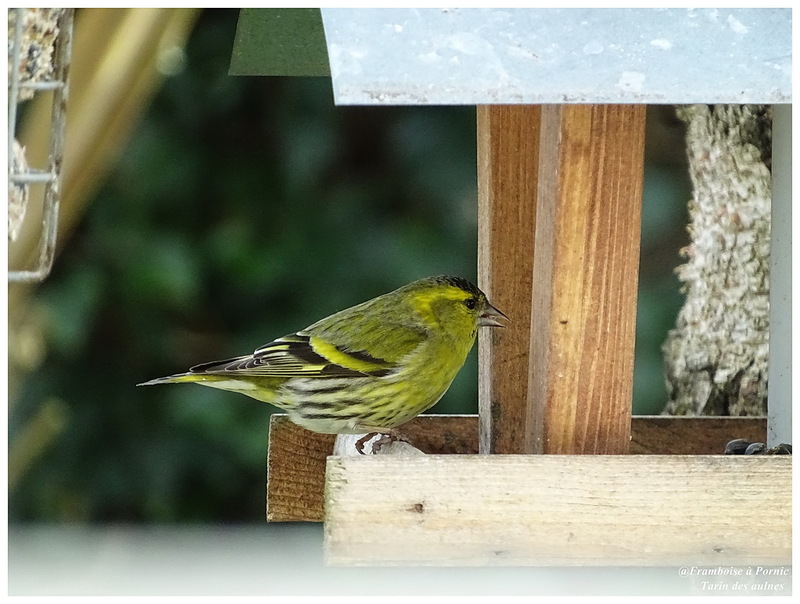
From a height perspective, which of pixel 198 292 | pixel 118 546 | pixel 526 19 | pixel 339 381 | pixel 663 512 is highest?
pixel 526 19

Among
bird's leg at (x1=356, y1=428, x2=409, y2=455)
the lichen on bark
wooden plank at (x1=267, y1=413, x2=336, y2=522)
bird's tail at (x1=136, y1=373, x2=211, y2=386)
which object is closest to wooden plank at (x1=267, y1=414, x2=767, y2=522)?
wooden plank at (x1=267, y1=413, x2=336, y2=522)

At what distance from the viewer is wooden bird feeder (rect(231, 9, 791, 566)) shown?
1.63 meters

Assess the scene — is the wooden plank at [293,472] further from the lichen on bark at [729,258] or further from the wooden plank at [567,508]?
the lichen on bark at [729,258]

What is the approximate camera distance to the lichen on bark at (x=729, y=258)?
299 centimetres

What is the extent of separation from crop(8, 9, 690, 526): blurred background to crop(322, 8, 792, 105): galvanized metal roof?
1.90m

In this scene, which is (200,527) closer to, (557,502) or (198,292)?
(198,292)

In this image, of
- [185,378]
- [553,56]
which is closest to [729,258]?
[185,378]

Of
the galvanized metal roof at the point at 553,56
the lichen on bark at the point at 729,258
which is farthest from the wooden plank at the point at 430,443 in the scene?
the galvanized metal roof at the point at 553,56

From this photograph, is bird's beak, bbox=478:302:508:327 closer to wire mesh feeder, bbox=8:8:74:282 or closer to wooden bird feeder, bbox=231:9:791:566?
wooden bird feeder, bbox=231:9:791:566

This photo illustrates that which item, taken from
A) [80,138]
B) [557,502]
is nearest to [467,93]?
[557,502]

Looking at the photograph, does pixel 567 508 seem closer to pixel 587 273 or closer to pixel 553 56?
pixel 587 273

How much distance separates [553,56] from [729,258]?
1.56 meters

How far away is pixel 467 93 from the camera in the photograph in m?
1.58

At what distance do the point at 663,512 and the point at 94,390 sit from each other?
2.56 meters
